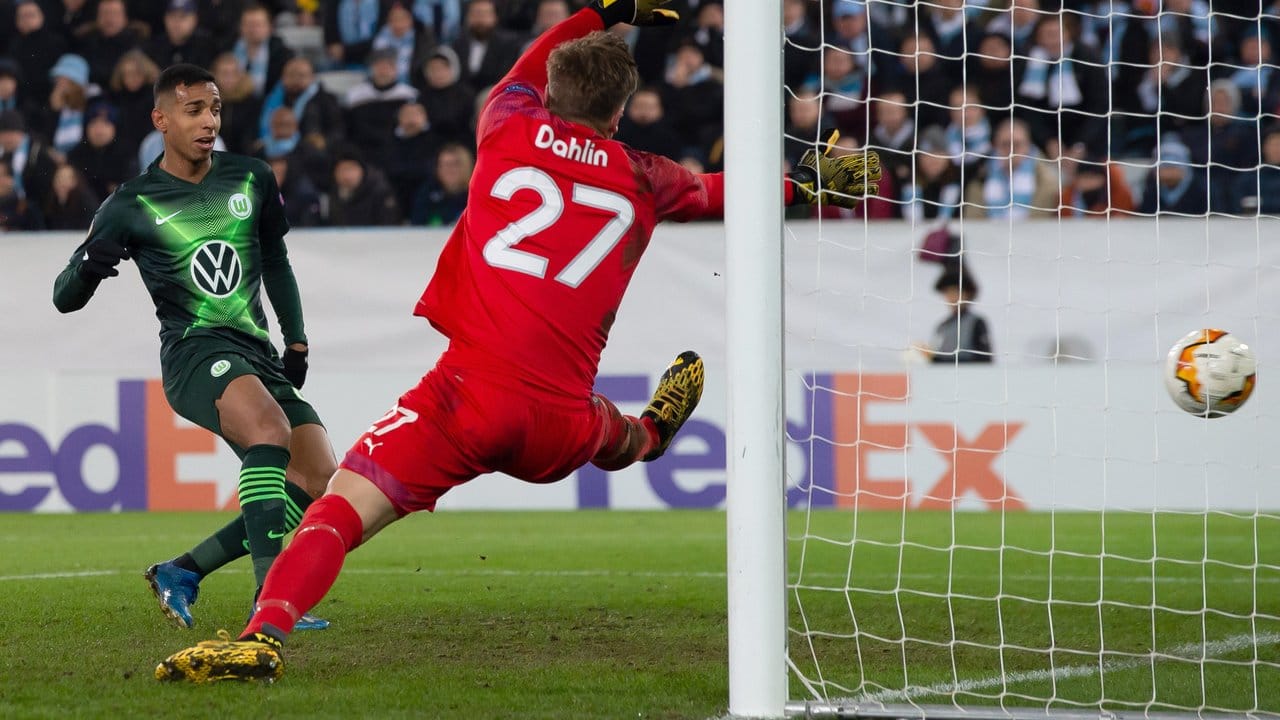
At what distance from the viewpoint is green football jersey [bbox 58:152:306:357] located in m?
5.36

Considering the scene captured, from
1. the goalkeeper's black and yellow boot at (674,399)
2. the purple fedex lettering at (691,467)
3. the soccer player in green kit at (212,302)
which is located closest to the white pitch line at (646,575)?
the soccer player in green kit at (212,302)

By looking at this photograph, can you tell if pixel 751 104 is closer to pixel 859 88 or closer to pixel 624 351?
pixel 624 351

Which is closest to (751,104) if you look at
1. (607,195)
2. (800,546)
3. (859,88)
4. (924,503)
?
(607,195)

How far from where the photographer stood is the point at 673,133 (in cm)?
1259

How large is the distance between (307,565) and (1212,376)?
319 centimetres

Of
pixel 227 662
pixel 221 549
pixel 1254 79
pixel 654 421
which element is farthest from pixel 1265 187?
pixel 227 662

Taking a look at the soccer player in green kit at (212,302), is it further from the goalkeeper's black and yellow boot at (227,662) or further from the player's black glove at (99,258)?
the goalkeeper's black and yellow boot at (227,662)

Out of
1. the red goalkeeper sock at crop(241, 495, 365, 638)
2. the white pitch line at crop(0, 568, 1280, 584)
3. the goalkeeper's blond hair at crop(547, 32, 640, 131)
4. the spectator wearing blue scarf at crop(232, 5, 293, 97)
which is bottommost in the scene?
the white pitch line at crop(0, 568, 1280, 584)

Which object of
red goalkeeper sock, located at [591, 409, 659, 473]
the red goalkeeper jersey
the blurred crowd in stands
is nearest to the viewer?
the red goalkeeper jersey

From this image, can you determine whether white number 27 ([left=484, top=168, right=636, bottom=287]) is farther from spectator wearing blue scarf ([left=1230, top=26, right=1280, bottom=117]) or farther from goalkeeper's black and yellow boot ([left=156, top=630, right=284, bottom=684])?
spectator wearing blue scarf ([left=1230, top=26, right=1280, bottom=117])

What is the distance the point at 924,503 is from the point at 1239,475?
2.09 m

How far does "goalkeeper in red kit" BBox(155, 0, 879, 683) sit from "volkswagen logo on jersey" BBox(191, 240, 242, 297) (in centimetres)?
145

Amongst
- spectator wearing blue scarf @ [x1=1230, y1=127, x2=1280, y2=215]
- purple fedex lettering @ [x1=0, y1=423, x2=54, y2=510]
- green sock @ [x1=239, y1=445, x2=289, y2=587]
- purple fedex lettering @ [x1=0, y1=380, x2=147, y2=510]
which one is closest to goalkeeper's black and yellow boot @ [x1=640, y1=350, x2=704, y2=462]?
green sock @ [x1=239, y1=445, x2=289, y2=587]

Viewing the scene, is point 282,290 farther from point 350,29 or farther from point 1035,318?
point 350,29
